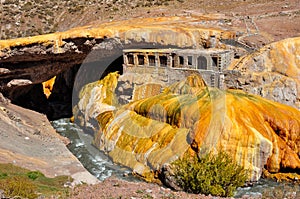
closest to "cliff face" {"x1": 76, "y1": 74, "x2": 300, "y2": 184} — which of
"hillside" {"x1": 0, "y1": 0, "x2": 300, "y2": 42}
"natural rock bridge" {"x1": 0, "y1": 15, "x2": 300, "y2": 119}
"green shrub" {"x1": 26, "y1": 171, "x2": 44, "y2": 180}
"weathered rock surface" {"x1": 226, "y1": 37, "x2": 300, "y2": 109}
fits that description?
"weathered rock surface" {"x1": 226, "y1": 37, "x2": 300, "y2": 109}

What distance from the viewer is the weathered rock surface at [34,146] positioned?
29750 millimetres

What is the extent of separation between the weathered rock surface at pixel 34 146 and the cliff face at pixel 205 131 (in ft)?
14.0

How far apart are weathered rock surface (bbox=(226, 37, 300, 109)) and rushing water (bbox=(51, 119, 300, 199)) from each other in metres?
8.09

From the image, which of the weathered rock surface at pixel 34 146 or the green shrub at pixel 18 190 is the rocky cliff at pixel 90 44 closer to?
the weathered rock surface at pixel 34 146

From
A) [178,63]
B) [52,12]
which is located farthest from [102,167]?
[52,12]

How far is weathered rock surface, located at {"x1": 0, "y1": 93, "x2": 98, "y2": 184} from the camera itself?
97.6ft

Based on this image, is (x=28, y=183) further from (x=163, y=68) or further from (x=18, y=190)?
(x=163, y=68)

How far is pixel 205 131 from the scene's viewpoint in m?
30.1

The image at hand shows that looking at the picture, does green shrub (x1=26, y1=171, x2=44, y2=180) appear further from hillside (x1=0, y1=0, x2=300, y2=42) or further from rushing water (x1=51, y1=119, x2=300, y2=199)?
hillside (x1=0, y1=0, x2=300, y2=42)

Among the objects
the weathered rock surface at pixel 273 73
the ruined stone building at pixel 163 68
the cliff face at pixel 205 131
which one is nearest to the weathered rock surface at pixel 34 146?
the cliff face at pixel 205 131

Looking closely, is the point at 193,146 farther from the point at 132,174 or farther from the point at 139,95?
the point at 139,95

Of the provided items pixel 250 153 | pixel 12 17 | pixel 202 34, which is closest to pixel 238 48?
pixel 202 34

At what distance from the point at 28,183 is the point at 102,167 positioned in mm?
12225

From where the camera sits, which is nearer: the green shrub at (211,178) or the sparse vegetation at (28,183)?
the sparse vegetation at (28,183)
